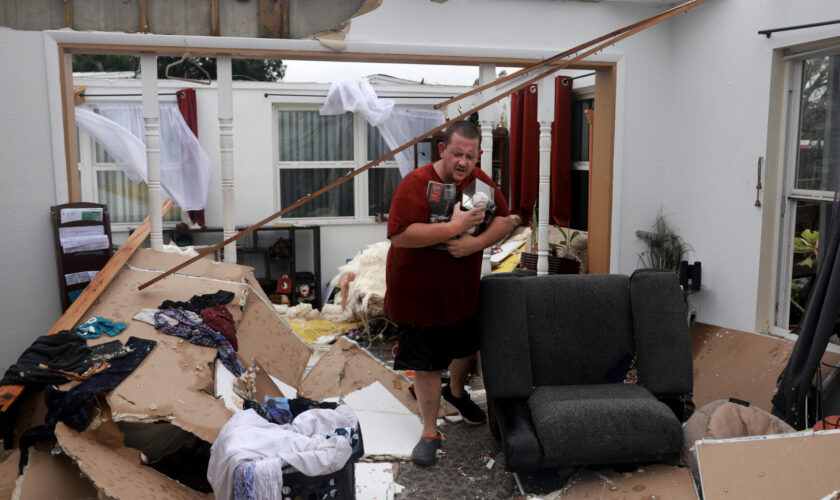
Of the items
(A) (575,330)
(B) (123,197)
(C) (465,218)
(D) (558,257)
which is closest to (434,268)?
(C) (465,218)

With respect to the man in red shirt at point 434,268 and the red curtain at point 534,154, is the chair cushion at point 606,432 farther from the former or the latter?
the red curtain at point 534,154

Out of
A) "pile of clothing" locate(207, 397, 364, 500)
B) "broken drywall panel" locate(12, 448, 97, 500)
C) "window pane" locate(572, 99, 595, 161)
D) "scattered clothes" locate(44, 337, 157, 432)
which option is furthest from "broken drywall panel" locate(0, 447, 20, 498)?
"window pane" locate(572, 99, 595, 161)

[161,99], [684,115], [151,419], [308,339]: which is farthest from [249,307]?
[161,99]

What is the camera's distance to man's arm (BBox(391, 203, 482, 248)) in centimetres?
284

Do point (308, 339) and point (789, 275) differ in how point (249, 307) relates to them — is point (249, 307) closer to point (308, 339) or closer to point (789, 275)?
point (308, 339)

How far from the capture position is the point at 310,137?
8148 millimetres

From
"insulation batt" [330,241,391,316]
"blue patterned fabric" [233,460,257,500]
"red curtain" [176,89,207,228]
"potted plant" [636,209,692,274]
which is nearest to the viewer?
"blue patterned fabric" [233,460,257,500]

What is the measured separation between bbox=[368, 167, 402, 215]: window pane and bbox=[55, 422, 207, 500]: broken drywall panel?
5985mm

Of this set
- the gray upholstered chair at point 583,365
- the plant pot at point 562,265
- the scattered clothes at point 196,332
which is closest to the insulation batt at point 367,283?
the plant pot at point 562,265

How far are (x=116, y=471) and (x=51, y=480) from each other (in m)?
0.23

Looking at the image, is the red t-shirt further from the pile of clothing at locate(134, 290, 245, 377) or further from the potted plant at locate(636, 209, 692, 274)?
the potted plant at locate(636, 209, 692, 274)

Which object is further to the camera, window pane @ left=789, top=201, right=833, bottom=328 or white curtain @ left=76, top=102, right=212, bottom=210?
white curtain @ left=76, top=102, right=212, bottom=210

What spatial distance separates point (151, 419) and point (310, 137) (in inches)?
234

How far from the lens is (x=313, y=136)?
8.15 meters
